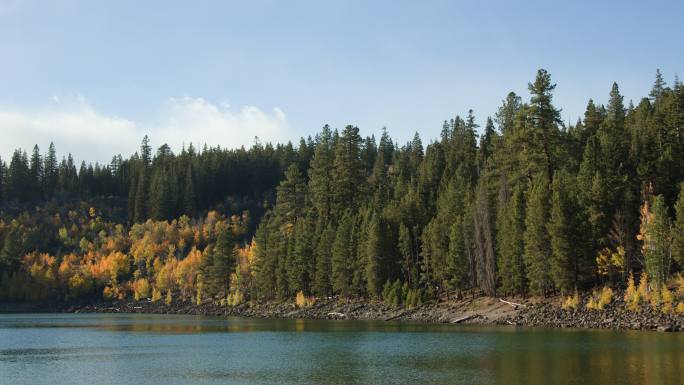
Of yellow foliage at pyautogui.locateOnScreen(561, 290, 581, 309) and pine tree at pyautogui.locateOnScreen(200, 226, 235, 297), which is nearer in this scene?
yellow foliage at pyautogui.locateOnScreen(561, 290, 581, 309)

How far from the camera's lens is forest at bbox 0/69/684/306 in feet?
253

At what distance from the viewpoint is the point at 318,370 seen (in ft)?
142

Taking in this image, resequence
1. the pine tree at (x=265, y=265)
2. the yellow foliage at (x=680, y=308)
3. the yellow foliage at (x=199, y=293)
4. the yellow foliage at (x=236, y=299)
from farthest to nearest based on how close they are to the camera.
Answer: the yellow foliage at (x=199, y=293), the yellow foliage at (x=236, y=299), the pine tree at (x=265, y=265), the yellow foliage at (x=680, y=308)

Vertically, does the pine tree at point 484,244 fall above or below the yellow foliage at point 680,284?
above

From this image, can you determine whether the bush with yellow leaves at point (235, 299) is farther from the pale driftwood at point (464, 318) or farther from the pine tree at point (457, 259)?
the pale driftwood at point (464, 318)

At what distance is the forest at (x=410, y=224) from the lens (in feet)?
253

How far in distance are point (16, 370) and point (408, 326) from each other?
141 feet

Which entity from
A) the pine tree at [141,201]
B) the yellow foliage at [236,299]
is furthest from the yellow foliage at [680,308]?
the pine tree at [141,201]

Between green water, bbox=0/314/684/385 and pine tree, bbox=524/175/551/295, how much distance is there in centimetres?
1112

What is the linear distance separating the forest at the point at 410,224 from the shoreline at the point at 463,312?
2299 mm

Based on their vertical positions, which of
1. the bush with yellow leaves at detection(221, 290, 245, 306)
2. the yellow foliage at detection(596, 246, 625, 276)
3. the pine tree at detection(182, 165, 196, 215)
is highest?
the pine tree at detection(182, 165, 196, 215)

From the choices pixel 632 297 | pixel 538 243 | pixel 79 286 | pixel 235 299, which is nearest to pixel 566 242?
pixel 538 243

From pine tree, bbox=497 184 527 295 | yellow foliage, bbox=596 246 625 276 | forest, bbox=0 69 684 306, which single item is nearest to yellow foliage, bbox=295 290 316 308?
forest, bbox=0 69 684 306

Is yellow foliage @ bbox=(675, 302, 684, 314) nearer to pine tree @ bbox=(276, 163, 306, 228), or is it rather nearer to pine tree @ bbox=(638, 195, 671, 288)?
pine tree @ bbox=(638, 195, 671, 288)
